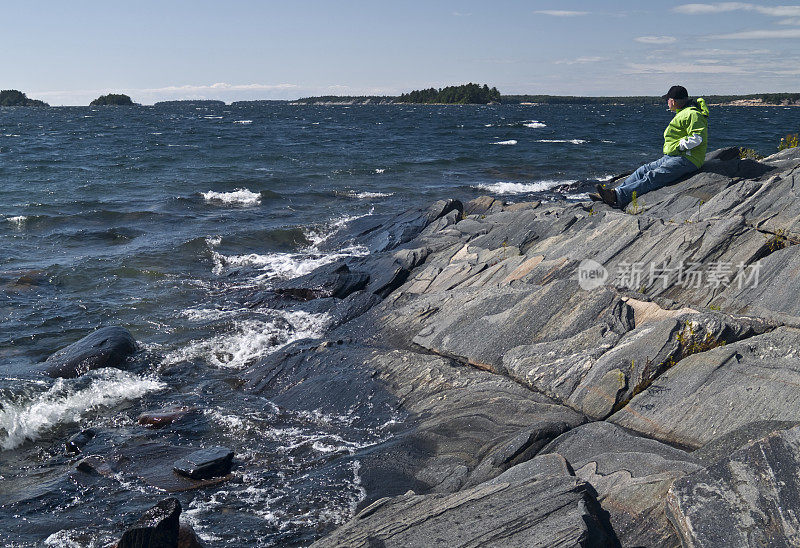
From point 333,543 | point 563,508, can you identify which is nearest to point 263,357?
point 333,543

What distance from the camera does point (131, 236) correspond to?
2231 centimetres

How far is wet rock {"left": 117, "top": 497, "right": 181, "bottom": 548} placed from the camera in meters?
5.38

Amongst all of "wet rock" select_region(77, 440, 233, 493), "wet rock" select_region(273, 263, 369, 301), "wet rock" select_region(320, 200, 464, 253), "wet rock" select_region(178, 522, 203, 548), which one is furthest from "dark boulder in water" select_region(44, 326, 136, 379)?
"wet rock" select_region(320, 200, 464, 253)

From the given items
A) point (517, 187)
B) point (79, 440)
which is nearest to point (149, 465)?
point (79, 440)

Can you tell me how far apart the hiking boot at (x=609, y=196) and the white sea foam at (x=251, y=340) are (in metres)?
6.38

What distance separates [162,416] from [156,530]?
12.8 ft

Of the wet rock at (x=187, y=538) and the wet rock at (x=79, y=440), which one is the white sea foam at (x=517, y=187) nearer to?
the wet rock at (x=79, y=440)

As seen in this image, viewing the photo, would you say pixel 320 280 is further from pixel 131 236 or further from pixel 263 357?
pixel 131 236

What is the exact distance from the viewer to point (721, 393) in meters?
6.60

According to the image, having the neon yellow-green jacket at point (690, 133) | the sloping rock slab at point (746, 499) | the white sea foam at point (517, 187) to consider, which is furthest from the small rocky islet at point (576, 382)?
the white sea foam at point (517, 187)

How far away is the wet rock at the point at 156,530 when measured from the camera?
5383mm

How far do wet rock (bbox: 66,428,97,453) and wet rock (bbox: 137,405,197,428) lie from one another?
2.18 ft

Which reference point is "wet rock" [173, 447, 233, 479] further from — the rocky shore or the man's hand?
the man's hand

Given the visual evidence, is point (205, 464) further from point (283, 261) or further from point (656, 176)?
point (283, 261)
